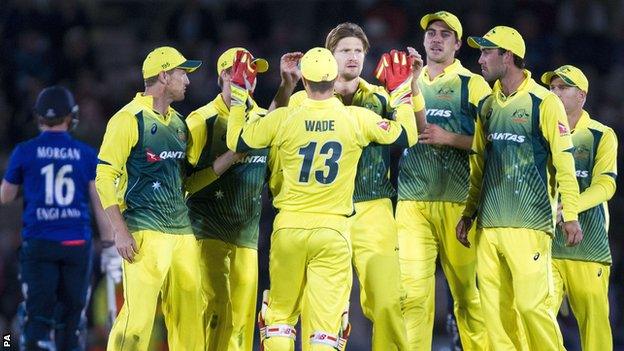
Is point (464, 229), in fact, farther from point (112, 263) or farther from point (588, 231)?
point (112, 263)

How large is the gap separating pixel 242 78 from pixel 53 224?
2.73 metres

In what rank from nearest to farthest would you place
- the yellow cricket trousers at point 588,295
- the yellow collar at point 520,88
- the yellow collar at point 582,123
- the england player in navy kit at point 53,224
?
the yellow collar at point 520,88 < the yellow cricket trousers at point 588,295 < the yellow collar at point 582,123 < the england player in navy kit at point 53,224

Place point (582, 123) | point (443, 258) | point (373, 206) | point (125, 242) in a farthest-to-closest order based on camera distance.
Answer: point (582, 123) < point (443, 258) < point (373, 206) < point (125, 242)

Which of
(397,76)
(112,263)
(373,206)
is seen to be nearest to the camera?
(397,76)

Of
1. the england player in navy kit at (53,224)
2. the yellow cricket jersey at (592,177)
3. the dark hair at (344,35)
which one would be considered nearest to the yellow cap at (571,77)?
the yellow cricket jersey at (592,177)

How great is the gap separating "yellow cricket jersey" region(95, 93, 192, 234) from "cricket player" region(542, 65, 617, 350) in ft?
10.6

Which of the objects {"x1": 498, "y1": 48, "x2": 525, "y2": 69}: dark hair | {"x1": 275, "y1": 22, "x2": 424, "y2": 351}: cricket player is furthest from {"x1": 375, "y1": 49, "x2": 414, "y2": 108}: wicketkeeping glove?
{"x1": 498, "y1": 48, "x2": 525, "y2": 69}: dark hair

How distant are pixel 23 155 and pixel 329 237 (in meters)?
3.42

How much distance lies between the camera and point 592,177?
10.8 meters

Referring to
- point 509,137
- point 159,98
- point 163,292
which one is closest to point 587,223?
point 509,137

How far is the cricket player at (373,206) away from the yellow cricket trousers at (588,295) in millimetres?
1579

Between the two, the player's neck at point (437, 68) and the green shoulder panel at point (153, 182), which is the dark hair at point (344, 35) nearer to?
the player's neck at point (437, 68)

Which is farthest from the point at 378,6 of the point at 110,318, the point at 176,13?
the point at 110,318

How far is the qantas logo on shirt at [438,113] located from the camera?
1050 centimetres
